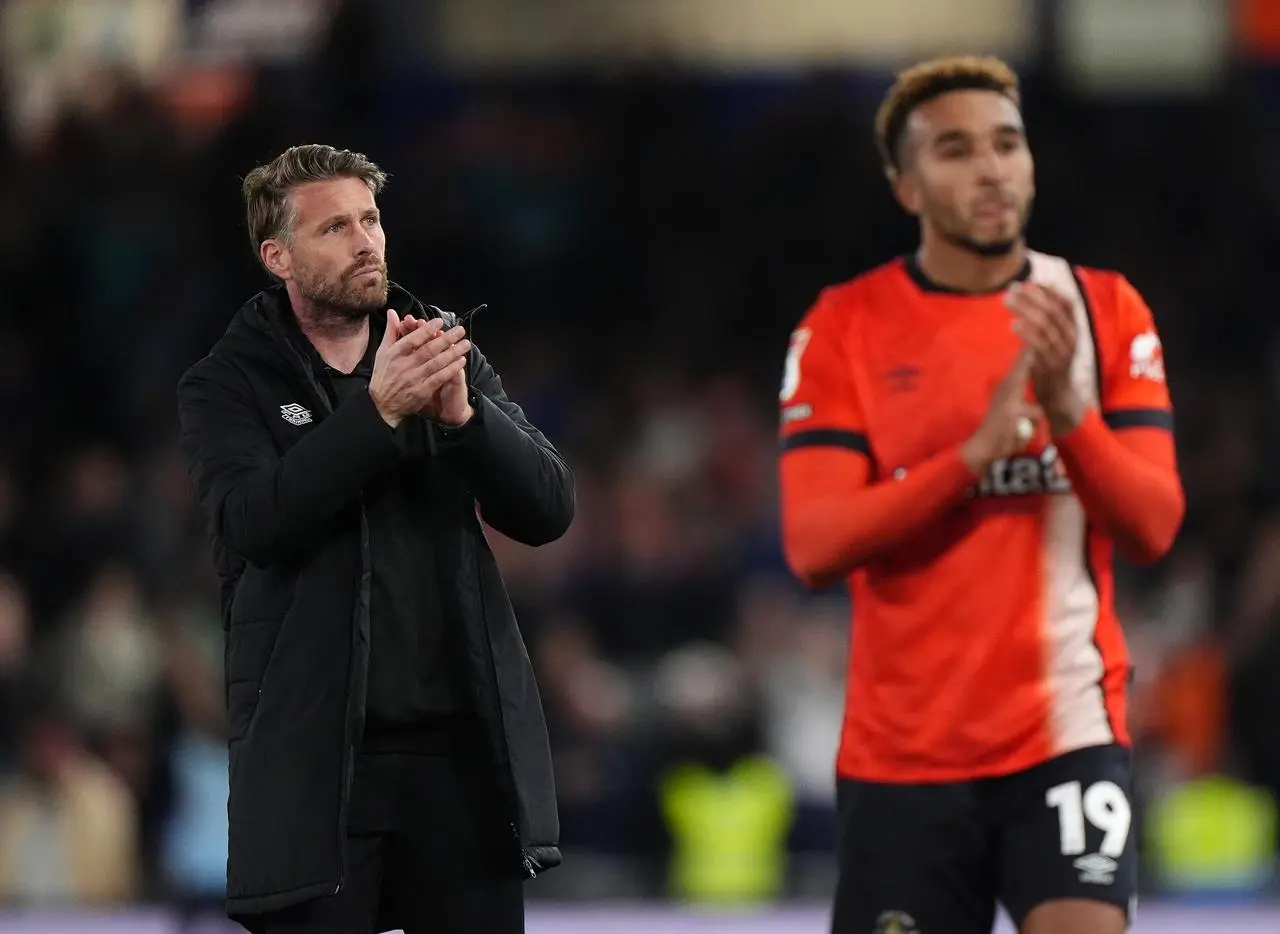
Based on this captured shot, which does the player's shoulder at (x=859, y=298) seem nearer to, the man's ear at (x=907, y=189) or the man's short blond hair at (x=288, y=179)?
the man's ear at (x=907, y=189)

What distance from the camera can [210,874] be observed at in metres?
8.11

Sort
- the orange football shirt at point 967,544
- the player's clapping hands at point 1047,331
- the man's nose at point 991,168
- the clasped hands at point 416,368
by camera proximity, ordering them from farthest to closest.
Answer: the man's nose at point 991,168
the orange football shirt at point 967,544
the player's clapping hands at point 1047,331
the clasped hands at point 416,368

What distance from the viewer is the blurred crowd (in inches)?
388

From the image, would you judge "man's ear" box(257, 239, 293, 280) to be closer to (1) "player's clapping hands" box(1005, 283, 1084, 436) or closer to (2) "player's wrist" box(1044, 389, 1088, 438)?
(1) "player's clapping hands" box(1005, 283, 1084, 436)

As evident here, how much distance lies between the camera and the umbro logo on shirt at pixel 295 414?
3816 millimetres

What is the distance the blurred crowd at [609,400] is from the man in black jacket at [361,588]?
14.8 ft

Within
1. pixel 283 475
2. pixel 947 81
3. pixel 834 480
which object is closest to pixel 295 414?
pixel 283 475

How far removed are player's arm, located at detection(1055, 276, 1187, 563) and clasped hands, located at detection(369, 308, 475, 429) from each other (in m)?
1.29

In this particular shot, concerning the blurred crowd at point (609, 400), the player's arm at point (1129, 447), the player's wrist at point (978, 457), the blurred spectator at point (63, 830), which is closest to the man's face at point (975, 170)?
the player's arm at point (1129, 447)

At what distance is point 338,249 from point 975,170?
1436 millimetres

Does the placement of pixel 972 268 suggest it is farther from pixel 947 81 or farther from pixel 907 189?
pixel 947 81

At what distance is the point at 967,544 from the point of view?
451cm

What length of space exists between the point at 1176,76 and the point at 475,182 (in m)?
4.36

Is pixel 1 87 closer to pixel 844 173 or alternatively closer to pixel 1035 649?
pixel 844 173
